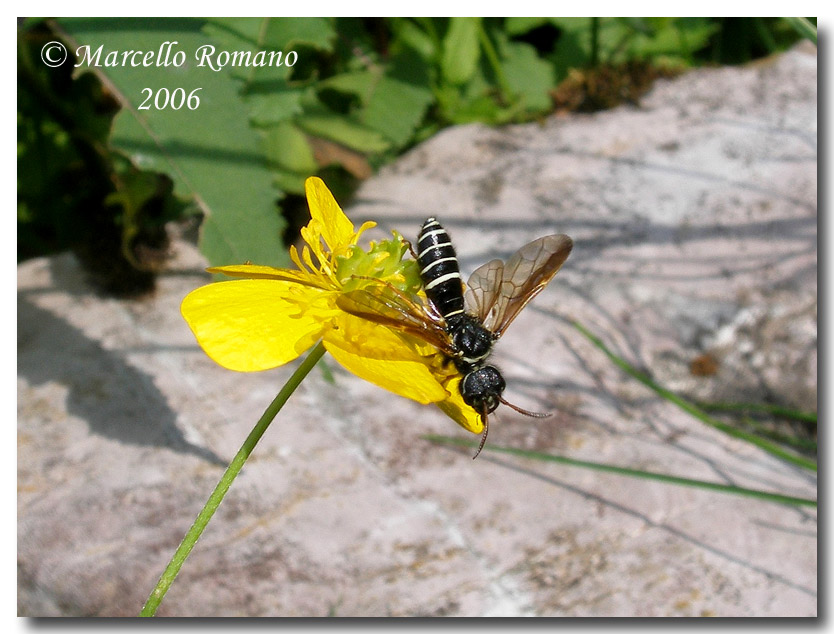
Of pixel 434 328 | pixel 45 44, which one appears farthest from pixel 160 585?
pixel 45 44

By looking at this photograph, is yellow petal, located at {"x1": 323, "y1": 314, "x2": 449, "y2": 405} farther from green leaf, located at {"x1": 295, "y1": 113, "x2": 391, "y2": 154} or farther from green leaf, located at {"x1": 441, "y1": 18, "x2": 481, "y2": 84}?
green leaf, located at {"x1": 441, "y1": 18, "x2": 481, "y2": 84}

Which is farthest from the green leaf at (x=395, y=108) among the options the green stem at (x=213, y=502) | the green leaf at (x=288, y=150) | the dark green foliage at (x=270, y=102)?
the green stem at (x=213, y=502)

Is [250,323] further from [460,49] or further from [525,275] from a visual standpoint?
[460,49]

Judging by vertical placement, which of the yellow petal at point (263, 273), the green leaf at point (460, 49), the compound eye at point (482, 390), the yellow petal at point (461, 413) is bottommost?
the yellow petal at point (461, 413)

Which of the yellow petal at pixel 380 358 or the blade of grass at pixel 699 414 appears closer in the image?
the yellow petal at pixel 380 358

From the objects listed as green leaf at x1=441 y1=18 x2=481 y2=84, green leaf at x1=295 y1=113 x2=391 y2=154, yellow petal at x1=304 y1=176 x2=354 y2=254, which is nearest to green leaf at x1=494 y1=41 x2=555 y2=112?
green leaf at x1=441 y1=18 x2=481 y2=84

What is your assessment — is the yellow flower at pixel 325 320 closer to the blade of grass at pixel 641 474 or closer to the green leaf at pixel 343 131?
the blade of grass at pixel 641 474

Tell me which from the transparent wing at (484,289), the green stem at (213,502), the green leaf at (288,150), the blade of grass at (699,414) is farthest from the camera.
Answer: the green leaf at (288,150)
